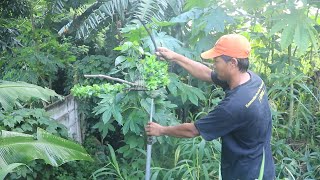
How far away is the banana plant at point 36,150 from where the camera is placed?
296cm

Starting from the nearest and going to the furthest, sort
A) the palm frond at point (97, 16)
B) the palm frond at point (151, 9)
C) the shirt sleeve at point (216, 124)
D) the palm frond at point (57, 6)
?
the shirt sleeve at point (216, 124) < the palm frond at point (151, 9) < the palm frond at point (97, 16) < the palm frond at point (57, 6)

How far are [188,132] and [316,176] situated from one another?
175cm

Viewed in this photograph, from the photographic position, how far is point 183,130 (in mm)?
2656

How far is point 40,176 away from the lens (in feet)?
12.5

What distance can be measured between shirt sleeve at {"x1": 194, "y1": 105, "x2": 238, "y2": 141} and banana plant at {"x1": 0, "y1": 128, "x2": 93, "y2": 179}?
1.10 metres

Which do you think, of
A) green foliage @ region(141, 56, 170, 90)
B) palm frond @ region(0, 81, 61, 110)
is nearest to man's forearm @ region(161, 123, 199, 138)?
green foliage @ region(141, 56, 170, 90)

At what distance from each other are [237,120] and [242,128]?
96 mm

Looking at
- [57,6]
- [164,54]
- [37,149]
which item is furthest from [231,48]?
[57,6]

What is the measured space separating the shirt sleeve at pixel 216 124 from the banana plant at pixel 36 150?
1.10 metres

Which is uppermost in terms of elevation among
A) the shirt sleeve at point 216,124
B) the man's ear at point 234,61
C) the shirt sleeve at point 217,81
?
the man's ear at point 234,61

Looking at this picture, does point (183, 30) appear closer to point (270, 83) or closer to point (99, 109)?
point (270, 83)

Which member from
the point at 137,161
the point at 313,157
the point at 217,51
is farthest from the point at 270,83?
the point at 217,51

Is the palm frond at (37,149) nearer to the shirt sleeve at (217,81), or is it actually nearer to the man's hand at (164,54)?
the man's hand at (164,54)

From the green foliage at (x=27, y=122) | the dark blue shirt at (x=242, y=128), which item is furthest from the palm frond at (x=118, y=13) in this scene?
the dark blue shirt at (x=242, y=128)
